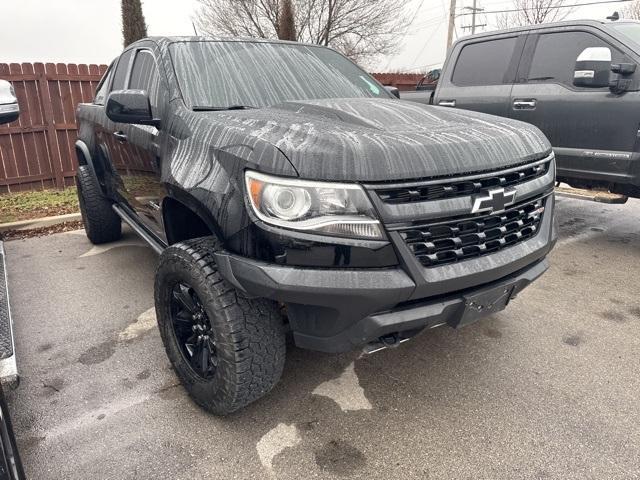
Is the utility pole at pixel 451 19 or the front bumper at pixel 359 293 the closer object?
the front bumper at pixel 359 293

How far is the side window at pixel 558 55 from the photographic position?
4386 millimetres

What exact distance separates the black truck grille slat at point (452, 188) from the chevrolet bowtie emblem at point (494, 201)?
0.03m

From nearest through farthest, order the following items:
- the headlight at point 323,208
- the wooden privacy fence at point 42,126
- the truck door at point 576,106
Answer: the headlight at point 323,208, the truck door at point 576,106, the wooden privacy fence at point 42,126

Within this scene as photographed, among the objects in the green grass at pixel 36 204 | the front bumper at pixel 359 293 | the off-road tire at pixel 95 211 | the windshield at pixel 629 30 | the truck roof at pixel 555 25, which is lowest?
the green grass at pixel 36 204

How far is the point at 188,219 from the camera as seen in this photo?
2.52 metres

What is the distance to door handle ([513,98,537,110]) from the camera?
185 inches

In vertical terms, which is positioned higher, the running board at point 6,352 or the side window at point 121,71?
the side window at point 121,71

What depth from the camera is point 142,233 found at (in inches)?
132

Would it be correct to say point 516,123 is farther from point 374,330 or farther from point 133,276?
point 133,276

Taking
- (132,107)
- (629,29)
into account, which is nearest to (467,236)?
(132,107)

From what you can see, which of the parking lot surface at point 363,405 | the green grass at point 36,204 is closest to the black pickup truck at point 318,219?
the parking lot surface at point 363,405

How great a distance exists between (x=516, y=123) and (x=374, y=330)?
1.42 m

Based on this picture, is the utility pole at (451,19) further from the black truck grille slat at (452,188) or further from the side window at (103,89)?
the black truck grille slat at (452,188)

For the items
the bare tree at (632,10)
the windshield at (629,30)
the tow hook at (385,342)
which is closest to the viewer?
the tow hook at (385,342)
